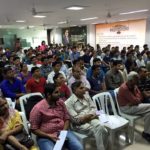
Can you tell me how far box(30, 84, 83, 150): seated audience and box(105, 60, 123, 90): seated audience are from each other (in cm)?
190

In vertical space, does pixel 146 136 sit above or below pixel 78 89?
below

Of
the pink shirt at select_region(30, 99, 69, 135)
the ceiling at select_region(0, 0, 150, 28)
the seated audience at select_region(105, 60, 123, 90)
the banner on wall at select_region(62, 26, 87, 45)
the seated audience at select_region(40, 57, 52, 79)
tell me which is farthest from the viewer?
the banner on wall at select_region(62, 26, 87, 45)

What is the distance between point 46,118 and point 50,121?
0.06 m

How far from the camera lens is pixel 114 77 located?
4.35m

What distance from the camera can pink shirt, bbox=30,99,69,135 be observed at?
2.39 meters

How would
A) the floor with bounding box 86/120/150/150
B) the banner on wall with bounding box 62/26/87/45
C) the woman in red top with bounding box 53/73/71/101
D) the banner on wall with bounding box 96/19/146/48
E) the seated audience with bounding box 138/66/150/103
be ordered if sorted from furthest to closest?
the banner on wall with bounding box 62/26/87/45 < the banner on wall with bounding box 96/19/146/48 < the seated audience with bounding box 138/66/150/103 < the woman in red top with bounding box 53/73/71/101 < the floor with bounding box 86/120/150/150

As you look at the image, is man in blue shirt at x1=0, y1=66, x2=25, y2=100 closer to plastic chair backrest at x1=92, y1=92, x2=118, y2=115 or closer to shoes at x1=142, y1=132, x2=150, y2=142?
plastic chair backrest at x1=92, y1=92, x2=118, y2=115

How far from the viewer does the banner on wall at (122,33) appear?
11516 millimetres

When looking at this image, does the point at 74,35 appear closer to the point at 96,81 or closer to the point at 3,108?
the point at 96,81

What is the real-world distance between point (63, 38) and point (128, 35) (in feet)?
20.2

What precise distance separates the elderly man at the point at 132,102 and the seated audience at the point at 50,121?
3.69 ft

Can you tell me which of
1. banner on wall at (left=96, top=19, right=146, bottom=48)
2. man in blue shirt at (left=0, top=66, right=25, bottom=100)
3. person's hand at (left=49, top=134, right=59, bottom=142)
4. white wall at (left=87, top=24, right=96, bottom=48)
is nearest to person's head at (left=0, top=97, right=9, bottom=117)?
person's hand at (left=49, top=134, right=59, bottom=142)

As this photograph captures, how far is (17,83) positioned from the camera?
388 centimetres

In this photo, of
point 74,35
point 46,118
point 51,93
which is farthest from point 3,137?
point 74,35
